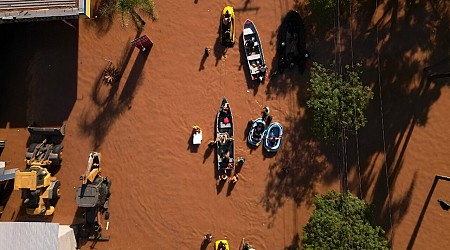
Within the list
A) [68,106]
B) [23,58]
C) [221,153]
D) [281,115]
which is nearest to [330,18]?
[281,115]

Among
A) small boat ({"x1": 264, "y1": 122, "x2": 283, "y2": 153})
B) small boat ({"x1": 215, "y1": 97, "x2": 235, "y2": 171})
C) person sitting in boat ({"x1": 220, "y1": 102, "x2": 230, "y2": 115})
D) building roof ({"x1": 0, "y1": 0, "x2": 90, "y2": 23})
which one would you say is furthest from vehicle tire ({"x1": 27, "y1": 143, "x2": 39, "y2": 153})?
small boat ({"x1": 264, "y1": 122, "x2": 283, "y2": 153})

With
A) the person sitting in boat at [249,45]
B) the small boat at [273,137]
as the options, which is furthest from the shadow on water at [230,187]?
the person sitting in boat at [249,45]

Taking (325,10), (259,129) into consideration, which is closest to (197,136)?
(259,129)

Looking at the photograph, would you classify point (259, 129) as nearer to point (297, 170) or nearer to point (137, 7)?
point (297, 170)

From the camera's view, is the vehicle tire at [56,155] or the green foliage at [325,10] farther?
the green foliage at [325,10]

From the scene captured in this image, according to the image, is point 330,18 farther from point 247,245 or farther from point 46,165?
point 46,165

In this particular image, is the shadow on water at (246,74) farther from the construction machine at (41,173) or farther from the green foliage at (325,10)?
the construction machine at (41,173)
